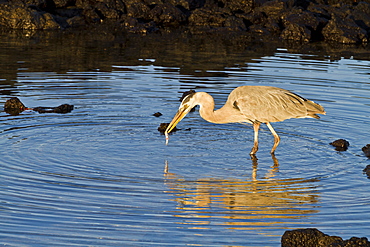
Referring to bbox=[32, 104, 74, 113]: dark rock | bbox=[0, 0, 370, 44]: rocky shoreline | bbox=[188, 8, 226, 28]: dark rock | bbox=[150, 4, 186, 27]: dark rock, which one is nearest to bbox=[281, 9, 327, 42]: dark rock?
bbox=[0, 0, 370, 44]: rocky shoreline

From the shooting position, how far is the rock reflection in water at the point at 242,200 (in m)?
8.66

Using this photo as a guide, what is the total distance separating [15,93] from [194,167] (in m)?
7.24

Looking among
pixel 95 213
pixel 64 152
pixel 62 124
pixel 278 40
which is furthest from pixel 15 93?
pixel 278 40

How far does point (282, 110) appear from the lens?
12.4 metres

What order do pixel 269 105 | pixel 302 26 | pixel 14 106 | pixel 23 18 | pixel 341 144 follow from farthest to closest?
1. pixel 23 18
2. pixel 302 26
3. pixel 14 106
4. pixel 341 144
5. pixel 269 105

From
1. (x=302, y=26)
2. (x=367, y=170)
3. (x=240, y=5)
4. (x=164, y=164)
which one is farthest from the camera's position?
(x=240, y=5)

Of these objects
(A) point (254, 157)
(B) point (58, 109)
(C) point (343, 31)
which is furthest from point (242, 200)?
(C) point (343, 31)

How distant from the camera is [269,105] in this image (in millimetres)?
12344

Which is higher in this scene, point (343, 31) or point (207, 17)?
point (207, 17)

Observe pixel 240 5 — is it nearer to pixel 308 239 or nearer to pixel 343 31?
pixel 343 31

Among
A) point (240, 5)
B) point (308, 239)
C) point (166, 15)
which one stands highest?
point (240, 5)

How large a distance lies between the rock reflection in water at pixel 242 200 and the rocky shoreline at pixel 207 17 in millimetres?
19081

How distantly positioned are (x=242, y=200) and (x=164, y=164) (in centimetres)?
203

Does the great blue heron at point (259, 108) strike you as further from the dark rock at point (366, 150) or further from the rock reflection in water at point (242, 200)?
the rock reflection in water at point (242, 200)
